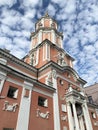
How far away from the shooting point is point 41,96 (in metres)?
17.8

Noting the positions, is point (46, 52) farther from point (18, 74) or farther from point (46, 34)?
point (18, 74)

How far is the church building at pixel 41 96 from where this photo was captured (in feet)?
45.6

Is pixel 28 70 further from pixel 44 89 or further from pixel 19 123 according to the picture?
pixel 19 123

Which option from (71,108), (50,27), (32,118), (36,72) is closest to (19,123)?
(32,118)

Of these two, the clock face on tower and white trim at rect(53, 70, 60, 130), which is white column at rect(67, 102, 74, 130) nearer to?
white trim at rect(53, 70, 60, 130)

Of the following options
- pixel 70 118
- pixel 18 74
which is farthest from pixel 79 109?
pixel 18 74

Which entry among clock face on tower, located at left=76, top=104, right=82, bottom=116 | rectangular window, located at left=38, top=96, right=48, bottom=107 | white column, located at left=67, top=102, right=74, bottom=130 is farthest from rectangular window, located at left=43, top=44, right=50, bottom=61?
clock face on tower, located at left=76, top=104, right=82, bottom=116

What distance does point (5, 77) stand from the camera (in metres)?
14.8

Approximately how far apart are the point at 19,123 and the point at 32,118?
1878mm

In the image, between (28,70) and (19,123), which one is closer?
(19,123)

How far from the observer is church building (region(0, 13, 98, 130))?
1389cm

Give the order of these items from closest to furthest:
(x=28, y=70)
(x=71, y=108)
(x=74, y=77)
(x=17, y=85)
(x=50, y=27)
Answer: (x=17, y=85)
(x=71, y=108)
(x=28, y=70)
(x=74, y=77)
(x=50, y=27)

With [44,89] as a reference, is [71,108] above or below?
below

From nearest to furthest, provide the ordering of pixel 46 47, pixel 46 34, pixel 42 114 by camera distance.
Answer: pixel 42 114
pixel 46 47
pixel 46 34
